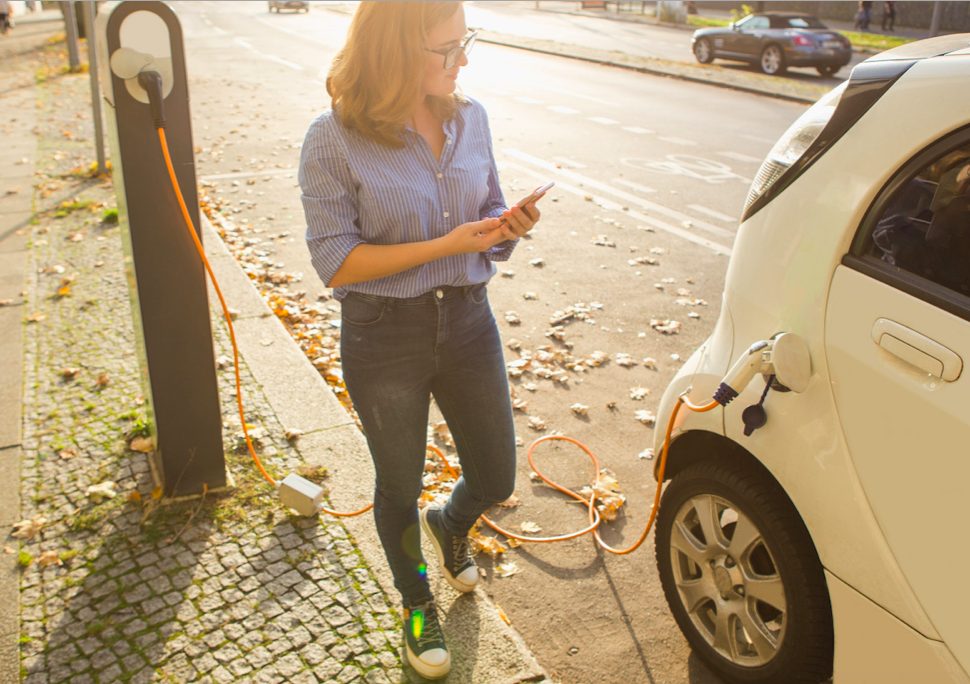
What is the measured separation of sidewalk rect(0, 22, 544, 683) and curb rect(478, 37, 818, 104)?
43.2ft

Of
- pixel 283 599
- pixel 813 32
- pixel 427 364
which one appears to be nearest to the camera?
pixel 427 364

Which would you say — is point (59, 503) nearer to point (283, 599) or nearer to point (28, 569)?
point (28, 569)

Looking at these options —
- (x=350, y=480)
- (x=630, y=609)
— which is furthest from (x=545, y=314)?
(x=630, y=609)

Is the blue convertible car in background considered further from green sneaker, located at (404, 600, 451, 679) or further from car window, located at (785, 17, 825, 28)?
green sneaker, located at (404, 600, 451, 679)

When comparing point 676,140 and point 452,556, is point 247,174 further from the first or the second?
point 452,556

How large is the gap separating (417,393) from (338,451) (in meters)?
1.70

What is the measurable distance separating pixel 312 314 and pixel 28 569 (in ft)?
10.8

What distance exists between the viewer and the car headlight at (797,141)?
102 inches

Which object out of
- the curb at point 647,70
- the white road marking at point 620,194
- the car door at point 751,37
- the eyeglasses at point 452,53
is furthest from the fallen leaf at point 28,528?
the car door at point 751,37

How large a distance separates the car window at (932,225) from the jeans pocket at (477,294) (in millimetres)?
1141

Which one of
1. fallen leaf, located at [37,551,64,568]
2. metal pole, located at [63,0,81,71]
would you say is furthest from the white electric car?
metal pole, located at [63,0,81,71]

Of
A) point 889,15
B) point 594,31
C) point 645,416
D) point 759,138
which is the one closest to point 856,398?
point 645,416

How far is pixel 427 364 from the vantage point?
283 centimetres

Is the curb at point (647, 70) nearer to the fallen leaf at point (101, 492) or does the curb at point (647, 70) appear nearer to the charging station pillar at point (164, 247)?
the charging station pillar at point (164, 247)
